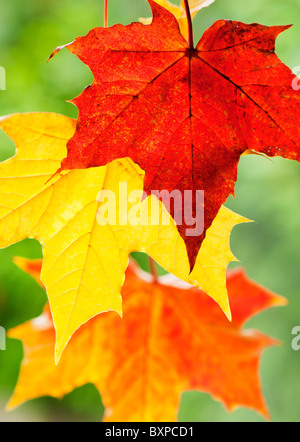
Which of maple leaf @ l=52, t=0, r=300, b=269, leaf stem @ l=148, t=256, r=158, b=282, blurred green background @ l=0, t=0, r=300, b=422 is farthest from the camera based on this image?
blurred green background @ l=0, t=0, r=300, b=422

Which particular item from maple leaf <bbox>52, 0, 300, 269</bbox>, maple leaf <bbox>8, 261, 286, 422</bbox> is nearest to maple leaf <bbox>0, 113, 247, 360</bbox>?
maple leaf <bbox>52, 0, 300, 269</bbox>

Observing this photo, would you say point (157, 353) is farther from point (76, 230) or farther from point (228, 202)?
point (228, 202)

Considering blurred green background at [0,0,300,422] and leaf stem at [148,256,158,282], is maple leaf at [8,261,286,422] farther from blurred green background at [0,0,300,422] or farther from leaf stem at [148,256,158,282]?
blurred green background at [0,0,300,422]

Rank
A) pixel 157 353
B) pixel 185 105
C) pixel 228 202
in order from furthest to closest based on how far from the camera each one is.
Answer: pixel 228 202 < pixel 157 353 < pixel 185 105

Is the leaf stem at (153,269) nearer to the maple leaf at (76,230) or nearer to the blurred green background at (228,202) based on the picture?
the maple leaf at (76,230)

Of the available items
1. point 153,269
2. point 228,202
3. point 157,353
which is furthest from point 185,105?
point 228,202
